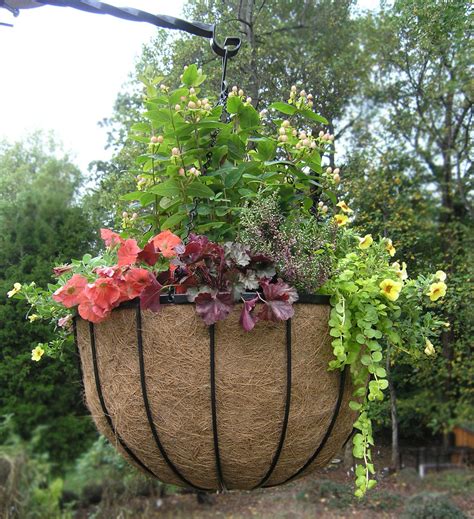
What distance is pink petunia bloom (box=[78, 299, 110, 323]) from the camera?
798 millimetres

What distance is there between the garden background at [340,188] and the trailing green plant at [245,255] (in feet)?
7.77

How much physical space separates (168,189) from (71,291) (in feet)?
0.70

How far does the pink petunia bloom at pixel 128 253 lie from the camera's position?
2.66ft

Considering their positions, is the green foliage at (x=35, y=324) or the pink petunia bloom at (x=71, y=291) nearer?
the pink petunia bloom at (x=71, y=291)

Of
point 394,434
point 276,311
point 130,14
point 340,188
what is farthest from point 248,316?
point 394,434

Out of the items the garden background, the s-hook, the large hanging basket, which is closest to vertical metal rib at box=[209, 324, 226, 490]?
the large hanging basket

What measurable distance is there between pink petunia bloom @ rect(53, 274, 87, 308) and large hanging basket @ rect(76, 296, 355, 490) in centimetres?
5

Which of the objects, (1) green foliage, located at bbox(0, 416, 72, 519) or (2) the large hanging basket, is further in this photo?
(1) green foliage, located at bbox(0, 416, 72, 519)

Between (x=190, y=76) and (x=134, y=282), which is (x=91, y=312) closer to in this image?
(x=134, y=282)

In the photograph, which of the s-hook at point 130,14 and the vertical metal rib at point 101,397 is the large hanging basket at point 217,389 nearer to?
the vertical metal rib at point 101,397

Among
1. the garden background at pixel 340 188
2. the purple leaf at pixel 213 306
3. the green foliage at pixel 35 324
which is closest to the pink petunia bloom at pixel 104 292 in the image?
the purple leaf at pixel 213 306

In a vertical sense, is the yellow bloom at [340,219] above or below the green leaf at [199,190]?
below

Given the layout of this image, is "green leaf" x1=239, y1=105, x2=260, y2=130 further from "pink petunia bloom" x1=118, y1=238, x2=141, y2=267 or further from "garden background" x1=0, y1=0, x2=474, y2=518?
"garden background" x1=0, y1=0, x2=474, y2=518

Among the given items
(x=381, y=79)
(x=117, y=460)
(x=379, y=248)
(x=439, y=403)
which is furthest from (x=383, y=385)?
(x=381, y=79)
